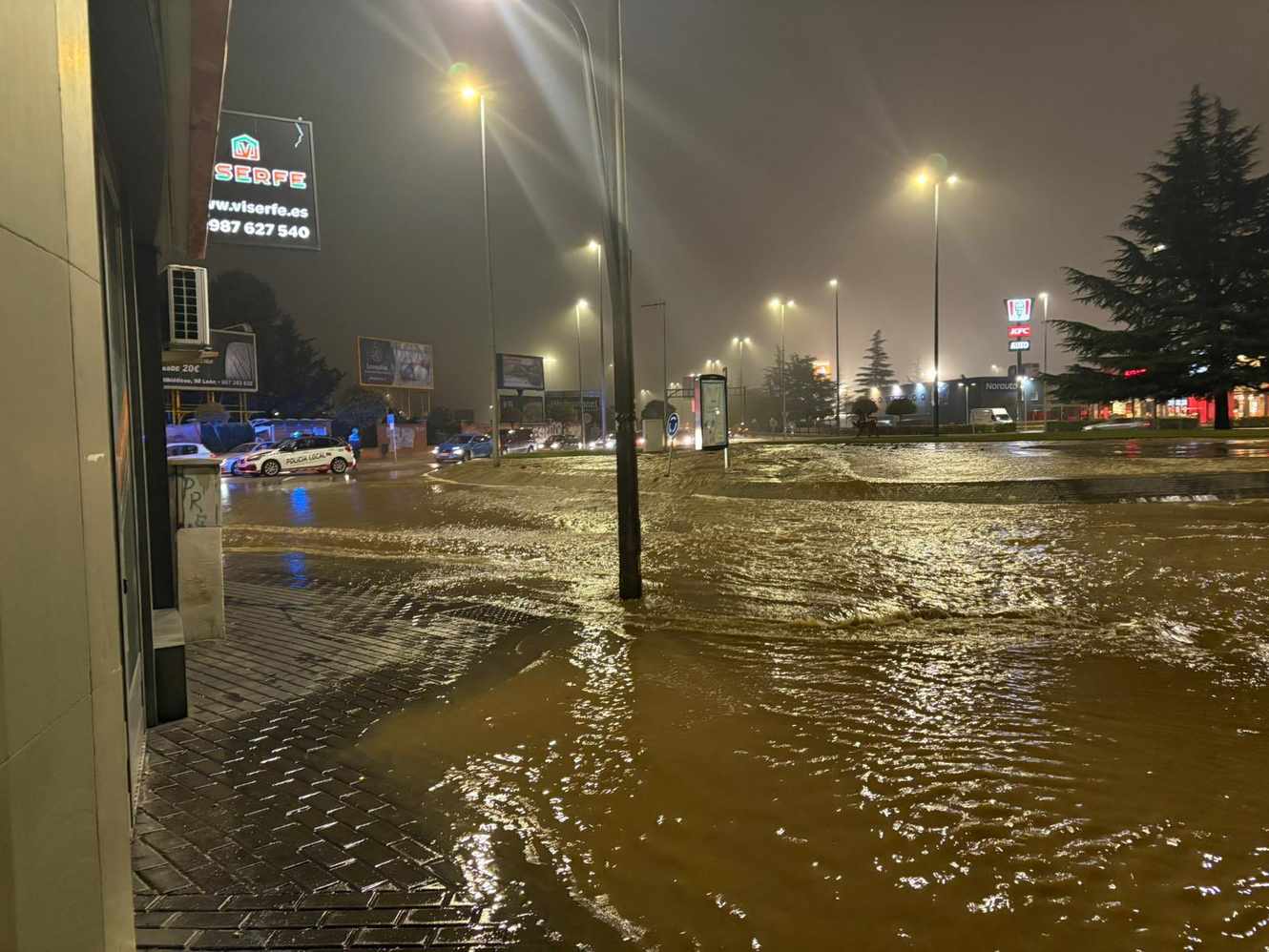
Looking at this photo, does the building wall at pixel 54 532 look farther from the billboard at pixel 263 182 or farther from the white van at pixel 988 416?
the white van at pixel 988 416

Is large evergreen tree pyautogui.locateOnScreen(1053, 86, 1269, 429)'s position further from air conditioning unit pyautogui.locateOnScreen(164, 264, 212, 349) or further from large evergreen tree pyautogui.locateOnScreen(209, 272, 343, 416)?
large evergreen tree pyautogui.locateOnScreen(209, 272, 343, 416)

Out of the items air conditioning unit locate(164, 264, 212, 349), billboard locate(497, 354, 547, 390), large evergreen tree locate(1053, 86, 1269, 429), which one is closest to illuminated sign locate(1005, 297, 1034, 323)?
large evergreen tree locate(1053, 86, 1269, 429)

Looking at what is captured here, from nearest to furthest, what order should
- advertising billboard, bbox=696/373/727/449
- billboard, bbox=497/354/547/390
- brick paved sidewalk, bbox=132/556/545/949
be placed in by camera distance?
brick paved sidewalk, bbox=132/556/545/949 < advertising billboard, bbox=696/373/727/449 < billboard, bbox=497/354/547/390

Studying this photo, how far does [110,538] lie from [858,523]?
37.0 ft

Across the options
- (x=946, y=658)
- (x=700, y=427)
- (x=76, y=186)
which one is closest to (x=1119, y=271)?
(x=700, y=427)

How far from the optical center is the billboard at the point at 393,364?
197ft

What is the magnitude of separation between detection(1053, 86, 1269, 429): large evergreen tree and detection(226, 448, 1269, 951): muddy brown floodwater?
21811mm

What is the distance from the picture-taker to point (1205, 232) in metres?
27.7

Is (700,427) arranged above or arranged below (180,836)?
above

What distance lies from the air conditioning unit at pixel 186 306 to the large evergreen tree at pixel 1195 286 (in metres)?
30.1

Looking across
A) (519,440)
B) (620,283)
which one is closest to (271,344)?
(519,440)

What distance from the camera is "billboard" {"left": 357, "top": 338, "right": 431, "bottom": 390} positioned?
197ft

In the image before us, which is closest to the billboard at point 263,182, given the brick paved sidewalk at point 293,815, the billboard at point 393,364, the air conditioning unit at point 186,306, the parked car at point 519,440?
the air conditioning unit at point 186,306

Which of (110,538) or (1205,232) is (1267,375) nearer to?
(1205,232)
